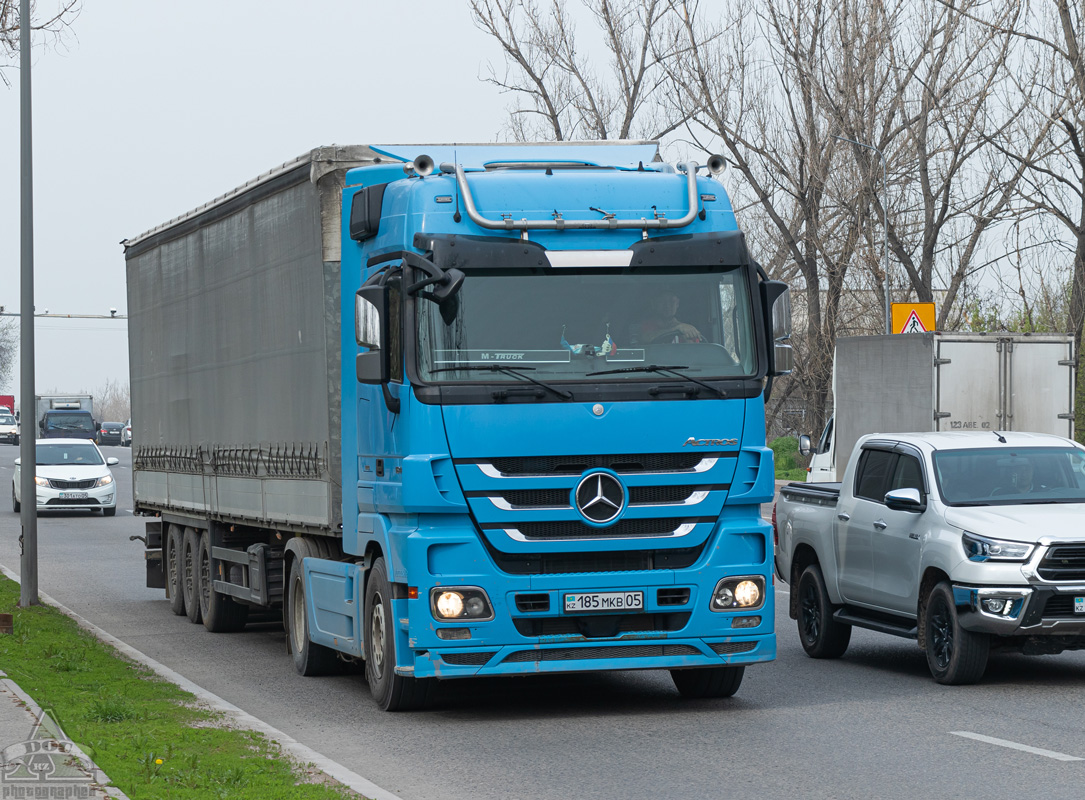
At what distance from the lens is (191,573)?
56.6 feet

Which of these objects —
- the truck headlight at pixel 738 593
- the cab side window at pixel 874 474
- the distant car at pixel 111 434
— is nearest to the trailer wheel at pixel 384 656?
the truck headlight at pixel 738 593

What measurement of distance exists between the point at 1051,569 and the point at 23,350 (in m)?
10.3

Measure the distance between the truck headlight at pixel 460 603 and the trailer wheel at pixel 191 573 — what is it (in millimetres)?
7238

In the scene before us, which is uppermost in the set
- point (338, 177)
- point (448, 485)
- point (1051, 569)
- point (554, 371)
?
point (338, 177)

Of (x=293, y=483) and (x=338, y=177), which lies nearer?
(x=338, y=177)

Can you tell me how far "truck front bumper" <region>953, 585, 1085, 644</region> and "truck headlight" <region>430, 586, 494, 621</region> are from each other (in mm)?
3409

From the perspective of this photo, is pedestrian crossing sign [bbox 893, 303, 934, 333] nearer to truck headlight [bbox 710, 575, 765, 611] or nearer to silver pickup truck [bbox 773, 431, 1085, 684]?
silver pickup truck [bbox 773, 431, 1085, 684]

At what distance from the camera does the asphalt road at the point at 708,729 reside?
8.36 meters

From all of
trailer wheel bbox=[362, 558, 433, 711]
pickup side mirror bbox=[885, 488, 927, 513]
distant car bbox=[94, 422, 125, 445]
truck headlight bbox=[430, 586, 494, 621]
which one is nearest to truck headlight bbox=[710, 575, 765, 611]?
truck headlight bbox=[430, 586, 494, 621]

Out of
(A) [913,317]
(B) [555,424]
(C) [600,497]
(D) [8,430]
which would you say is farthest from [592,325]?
(D) [8,430]

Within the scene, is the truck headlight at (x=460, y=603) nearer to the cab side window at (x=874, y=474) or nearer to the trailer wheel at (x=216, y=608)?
the cab side window at (x=874, y=474)

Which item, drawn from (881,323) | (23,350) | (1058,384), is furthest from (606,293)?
(881,323)

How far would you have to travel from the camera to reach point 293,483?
12805mm

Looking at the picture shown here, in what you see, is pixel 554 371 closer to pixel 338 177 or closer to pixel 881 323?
pixel 338 177
